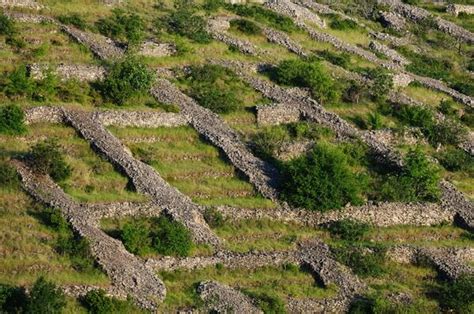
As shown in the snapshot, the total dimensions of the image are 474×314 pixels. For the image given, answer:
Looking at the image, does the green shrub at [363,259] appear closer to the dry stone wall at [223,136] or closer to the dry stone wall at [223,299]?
the dry stone wall at [223,136]

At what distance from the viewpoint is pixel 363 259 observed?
1770 inches

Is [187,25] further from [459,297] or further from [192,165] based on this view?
[459,297]

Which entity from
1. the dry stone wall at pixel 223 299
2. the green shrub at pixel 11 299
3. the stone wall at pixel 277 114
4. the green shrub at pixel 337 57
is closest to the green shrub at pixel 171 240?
the dry stone wall at pixel 223 299

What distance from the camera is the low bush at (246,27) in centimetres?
7200

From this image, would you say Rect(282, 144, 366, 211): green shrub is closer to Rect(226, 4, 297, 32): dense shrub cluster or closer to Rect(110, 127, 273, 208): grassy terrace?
Rect(110, 127, 273, 208): grassy terrace

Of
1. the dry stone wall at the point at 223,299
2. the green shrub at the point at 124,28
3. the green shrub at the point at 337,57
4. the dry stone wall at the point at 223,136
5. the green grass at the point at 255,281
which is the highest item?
the green shrub at the point at 124,28

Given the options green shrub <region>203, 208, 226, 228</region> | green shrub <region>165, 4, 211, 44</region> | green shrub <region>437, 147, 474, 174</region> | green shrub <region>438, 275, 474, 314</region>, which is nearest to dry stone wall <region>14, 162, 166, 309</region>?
green shrub <region>203, 208, 226, 228</region>

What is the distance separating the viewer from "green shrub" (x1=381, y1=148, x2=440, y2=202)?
5106 centimetres

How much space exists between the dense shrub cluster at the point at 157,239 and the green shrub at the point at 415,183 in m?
14.5

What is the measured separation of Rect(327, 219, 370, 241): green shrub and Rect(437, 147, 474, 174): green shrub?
12.0 m

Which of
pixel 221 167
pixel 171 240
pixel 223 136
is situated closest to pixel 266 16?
pixel 223 136

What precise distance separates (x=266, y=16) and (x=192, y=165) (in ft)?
94.9

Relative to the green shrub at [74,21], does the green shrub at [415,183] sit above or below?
below

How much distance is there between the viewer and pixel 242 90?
202 feet
